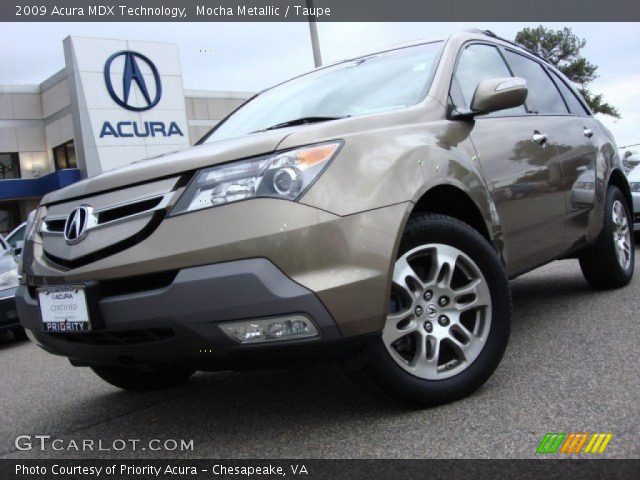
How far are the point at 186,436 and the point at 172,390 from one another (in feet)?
2.93

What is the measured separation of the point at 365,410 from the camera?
2.69 metres

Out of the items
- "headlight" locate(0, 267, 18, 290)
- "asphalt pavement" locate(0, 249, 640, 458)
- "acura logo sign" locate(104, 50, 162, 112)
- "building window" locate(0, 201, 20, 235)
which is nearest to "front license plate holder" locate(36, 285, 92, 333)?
"asphalt pavement" locate(0, 249, 640, 458)

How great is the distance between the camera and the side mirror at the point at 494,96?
3.06 metres

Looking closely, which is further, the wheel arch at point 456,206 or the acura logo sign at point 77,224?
the wheel arch at point 456,206

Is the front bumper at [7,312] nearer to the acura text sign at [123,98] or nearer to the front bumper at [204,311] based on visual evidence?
the front bumper at [204,311]

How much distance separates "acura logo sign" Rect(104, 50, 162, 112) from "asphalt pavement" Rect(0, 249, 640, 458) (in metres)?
20.8

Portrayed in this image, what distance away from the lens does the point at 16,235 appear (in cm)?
1134

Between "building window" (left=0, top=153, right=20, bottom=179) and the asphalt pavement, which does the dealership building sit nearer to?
"building window" (left=0, top=153, right=20, bottom=179)

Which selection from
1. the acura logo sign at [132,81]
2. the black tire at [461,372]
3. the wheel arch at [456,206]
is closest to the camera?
the black tire at [461,372]

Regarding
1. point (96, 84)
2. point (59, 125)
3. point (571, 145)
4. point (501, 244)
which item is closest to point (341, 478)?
point (501, 244)

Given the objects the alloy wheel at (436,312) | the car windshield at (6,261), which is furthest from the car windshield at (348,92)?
the car windshield at (6,261)

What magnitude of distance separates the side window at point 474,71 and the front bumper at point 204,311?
1515 millimetres

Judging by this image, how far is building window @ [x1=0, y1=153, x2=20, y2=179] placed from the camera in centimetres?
2698

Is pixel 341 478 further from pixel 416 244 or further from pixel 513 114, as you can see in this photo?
pixel 513 114
